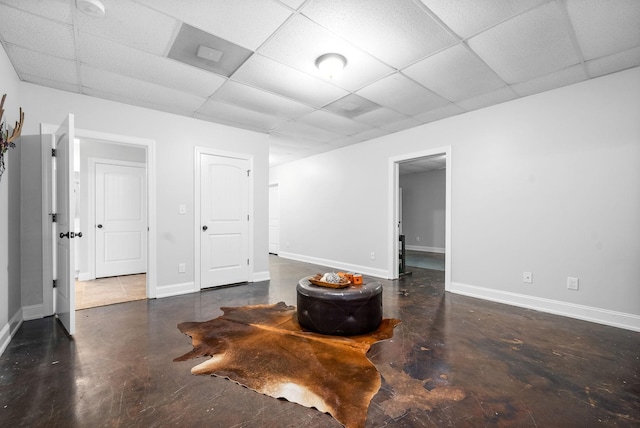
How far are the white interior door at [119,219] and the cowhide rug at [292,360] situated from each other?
Result: 130 inches

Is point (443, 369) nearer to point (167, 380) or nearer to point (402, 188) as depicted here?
point (167, 380)

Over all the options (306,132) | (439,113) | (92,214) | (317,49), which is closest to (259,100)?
(317,49)

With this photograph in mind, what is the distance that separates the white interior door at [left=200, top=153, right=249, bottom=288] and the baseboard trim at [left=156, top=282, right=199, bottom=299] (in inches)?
7.3

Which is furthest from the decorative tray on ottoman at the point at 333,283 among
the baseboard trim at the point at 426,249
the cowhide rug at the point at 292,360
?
the baseboard trim at the point at 426,249

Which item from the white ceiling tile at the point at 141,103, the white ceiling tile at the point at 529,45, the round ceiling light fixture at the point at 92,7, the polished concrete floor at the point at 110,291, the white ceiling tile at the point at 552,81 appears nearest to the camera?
the round ceiling light fixture at the point at 92,7

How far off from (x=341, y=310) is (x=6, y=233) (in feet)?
10.3

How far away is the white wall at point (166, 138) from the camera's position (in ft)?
10.8

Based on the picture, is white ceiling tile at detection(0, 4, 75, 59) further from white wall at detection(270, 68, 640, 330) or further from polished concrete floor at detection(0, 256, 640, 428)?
white wall at detection(270, 68, 640, 330)

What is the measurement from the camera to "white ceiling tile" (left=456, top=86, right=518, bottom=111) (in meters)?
3.43

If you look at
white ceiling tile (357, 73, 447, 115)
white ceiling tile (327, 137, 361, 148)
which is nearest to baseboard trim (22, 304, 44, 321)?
white ceiling tile (357, 73, 447, 115)

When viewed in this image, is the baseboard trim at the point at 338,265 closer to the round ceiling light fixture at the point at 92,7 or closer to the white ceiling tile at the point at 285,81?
the white ceiling tile at the point at 285,81

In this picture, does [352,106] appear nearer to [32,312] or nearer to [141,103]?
[141,103]

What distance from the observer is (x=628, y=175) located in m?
2.91

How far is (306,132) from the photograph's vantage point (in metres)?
5.04
